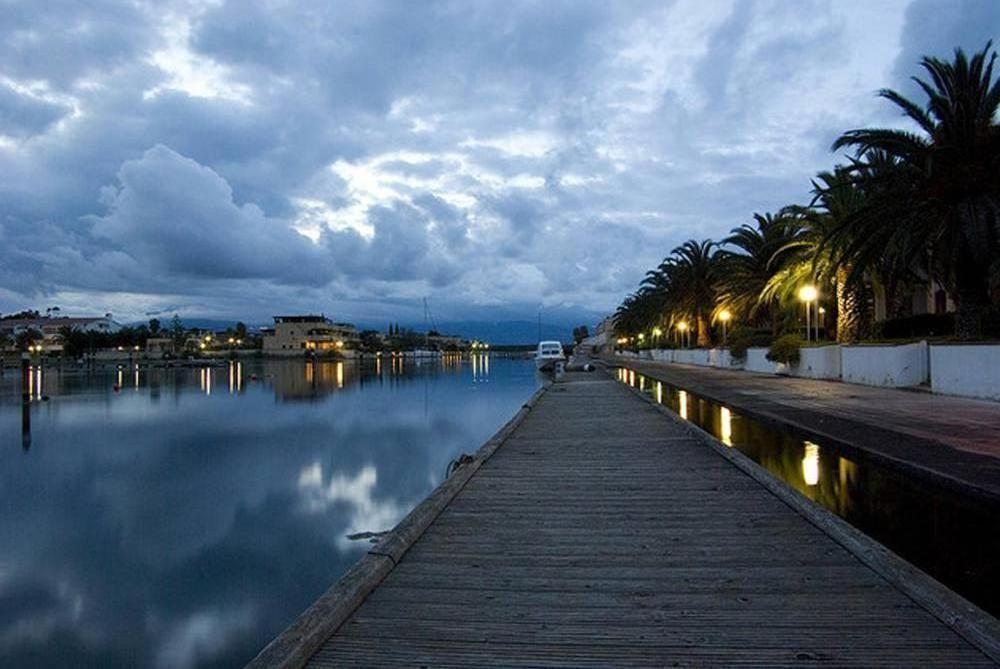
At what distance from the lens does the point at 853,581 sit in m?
4.76

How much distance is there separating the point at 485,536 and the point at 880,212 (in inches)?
726

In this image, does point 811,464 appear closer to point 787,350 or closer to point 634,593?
point 634,593

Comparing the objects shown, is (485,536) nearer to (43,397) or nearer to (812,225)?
(812,225)

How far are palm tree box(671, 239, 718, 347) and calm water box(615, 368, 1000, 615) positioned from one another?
4131 centimetres

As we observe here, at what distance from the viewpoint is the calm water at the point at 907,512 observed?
6.39 metres

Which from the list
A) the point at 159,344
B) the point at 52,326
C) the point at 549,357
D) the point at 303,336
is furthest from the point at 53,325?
the point at 549,357

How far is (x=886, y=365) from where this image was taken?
22672 millimetres

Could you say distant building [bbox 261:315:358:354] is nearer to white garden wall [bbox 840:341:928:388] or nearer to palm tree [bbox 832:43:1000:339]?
white garden wall [bbox 840:341:928:388]

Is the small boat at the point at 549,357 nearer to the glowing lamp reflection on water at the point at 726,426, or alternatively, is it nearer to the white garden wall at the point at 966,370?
the glowing lamp reflection on water at the point at 726,426

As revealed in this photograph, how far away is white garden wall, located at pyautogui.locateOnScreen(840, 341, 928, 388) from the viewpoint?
21.2 metres

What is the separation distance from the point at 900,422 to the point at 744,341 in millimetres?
29024

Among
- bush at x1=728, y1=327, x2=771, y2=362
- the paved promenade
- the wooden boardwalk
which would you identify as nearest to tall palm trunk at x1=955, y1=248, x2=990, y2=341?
the paved promenade

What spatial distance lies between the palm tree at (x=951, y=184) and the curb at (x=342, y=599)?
17083 mm

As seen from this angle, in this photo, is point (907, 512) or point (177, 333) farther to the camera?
point (177, 333)
